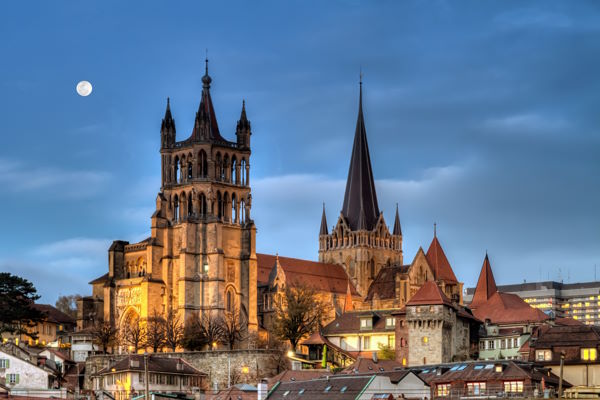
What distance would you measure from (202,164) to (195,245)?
11.1m

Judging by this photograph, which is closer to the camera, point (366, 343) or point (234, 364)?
point (234, 364)

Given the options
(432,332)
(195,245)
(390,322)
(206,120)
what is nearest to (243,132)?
(206,120)

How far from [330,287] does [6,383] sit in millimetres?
74683

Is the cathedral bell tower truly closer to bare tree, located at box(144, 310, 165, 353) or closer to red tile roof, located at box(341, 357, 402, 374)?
bare tree, located at box(144, 310, 165, 353)

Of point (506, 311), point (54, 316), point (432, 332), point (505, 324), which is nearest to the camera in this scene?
point (432, 332)

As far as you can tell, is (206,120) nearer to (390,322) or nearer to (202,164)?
(202,164)

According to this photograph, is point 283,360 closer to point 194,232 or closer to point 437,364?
point 437,364

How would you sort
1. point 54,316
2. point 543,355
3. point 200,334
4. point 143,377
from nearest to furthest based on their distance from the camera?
point 543,355 < point 143,377 < point 200,334 < point 54,316

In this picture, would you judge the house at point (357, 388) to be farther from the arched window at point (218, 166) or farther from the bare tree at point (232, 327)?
the arched window at point (218, 166)

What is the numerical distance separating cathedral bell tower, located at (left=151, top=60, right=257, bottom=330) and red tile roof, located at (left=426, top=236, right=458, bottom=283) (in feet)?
98.2

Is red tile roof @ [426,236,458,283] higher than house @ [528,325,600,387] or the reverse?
higher

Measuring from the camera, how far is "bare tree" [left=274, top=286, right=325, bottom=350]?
6063 inches

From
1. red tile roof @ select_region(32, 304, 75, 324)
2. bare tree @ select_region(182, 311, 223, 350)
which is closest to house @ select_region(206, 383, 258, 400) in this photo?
bare tree @ select_region(182, 311, 223, 350)

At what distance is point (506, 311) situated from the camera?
14938 centimetres
